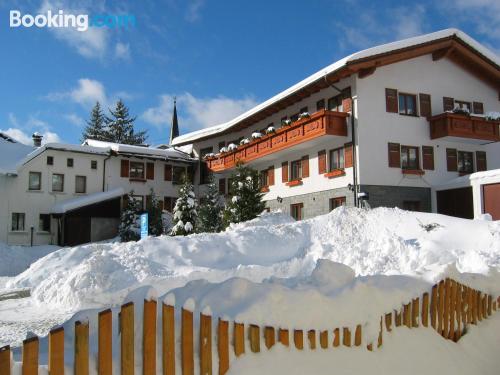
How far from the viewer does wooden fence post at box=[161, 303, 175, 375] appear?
9.71 ft

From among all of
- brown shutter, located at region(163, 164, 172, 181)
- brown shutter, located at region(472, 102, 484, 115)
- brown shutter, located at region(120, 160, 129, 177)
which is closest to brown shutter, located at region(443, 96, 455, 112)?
brown shutter, located at region(472, 102, 484, 115)

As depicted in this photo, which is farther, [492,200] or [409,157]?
[409,157]

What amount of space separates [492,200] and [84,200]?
24251mm

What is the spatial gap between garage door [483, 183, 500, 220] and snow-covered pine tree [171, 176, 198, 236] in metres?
14.9

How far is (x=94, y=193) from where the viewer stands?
32344mm

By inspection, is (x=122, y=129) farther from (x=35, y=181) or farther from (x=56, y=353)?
(x=56, y=353)

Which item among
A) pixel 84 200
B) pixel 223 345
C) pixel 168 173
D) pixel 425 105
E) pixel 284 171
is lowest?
pixel 223 345

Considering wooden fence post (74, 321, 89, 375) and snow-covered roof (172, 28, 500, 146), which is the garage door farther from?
wooden fence post (74, 321, 89, 375)

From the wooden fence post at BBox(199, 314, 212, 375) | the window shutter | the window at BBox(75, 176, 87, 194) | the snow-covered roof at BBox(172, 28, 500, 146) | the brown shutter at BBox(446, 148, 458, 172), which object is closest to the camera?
the wooden fence post at BBox(199, 314, 212, 375)

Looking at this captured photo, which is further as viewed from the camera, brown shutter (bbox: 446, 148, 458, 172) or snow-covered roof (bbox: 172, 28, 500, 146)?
brown shutter (bbox: 446, 148, 458, 172)

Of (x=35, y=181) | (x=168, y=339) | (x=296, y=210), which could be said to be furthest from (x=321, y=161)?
(x=168, y=339)

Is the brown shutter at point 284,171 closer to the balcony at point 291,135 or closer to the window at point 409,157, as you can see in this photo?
the balcony at point 291,135

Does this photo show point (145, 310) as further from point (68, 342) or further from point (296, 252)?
point (296, 252)

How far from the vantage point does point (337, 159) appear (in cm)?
2328
